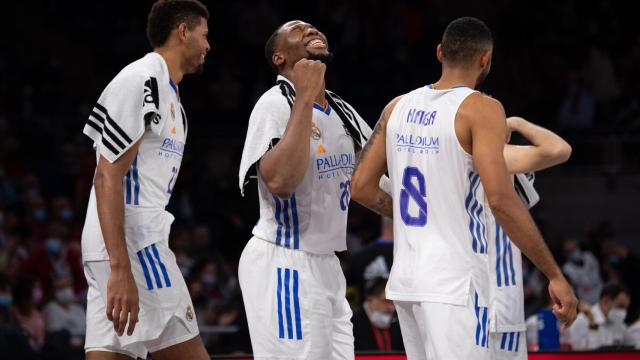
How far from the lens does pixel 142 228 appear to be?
4875 mm

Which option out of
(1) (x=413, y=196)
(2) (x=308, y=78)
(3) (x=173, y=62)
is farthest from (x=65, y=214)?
(1) (x=413, y=196)

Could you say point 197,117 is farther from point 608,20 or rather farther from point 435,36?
point 608,20

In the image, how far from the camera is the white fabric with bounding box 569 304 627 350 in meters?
9.39

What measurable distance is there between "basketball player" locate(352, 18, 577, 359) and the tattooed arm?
18 mm

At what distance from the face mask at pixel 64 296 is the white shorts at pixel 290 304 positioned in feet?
19.6

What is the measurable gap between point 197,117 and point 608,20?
6425mm

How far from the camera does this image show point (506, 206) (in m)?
4.23

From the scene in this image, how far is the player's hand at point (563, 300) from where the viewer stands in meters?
4.18

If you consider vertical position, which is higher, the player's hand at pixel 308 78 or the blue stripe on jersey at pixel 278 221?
the player's hand at pixel 308 78

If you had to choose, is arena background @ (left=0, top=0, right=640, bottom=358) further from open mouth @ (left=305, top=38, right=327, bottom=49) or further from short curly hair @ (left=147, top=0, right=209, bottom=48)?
open mouth @ (left=305, top=38, right=327, bottom=49)

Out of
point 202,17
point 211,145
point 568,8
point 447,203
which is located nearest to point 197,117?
point 211,145

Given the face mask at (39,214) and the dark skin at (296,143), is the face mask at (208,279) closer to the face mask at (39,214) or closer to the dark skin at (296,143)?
the face mask at (39,214)

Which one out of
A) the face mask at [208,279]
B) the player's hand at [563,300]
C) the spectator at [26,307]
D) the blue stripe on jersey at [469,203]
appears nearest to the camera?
the player's hand at [563,300]

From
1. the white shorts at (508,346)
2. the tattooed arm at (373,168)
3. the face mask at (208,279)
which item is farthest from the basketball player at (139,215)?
the face mask at (208,279)
